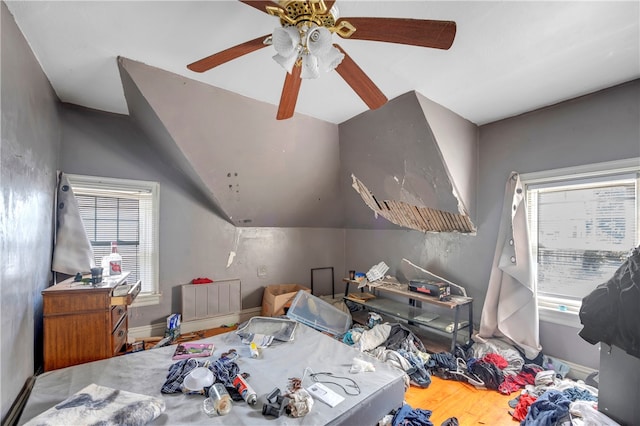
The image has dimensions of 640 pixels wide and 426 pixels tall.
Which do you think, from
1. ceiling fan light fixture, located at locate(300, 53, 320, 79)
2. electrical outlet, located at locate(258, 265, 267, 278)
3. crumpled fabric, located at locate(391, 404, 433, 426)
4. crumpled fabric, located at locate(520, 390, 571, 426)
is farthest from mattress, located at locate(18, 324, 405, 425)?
electrical outlet, located at locate(258, 265, 267, 278)

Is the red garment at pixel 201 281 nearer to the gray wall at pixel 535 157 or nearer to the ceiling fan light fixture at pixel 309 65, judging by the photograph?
the gray wall at pixel 535 157

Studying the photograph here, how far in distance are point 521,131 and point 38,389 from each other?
163 inches

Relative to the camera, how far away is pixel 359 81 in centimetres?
161

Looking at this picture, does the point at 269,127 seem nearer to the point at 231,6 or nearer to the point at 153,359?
the point at 231,6

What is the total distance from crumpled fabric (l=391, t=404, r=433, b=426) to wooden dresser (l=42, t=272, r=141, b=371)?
2.01 metres

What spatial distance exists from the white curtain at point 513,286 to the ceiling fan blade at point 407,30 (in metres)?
2.17

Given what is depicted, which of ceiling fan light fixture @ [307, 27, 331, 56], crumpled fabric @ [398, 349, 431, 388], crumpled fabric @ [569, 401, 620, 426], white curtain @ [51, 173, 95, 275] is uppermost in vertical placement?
ceiling fan light fixture @ [307, 27, 331, 56]

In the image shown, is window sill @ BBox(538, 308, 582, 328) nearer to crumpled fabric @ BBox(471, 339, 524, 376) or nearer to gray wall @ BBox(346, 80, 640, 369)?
gray wall @ BBox(346, 80, 640, 369)

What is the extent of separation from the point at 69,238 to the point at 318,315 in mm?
2652

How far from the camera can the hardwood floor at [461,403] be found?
1995 millimetres

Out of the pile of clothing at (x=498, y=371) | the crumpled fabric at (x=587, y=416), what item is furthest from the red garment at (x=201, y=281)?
the crumpled fabric at (x=587, y=416)

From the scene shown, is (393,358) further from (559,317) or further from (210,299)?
(210,299)

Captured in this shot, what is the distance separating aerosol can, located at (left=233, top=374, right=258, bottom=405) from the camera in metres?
1.38

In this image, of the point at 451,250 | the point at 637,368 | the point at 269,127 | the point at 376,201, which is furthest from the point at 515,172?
the point at 269,127
